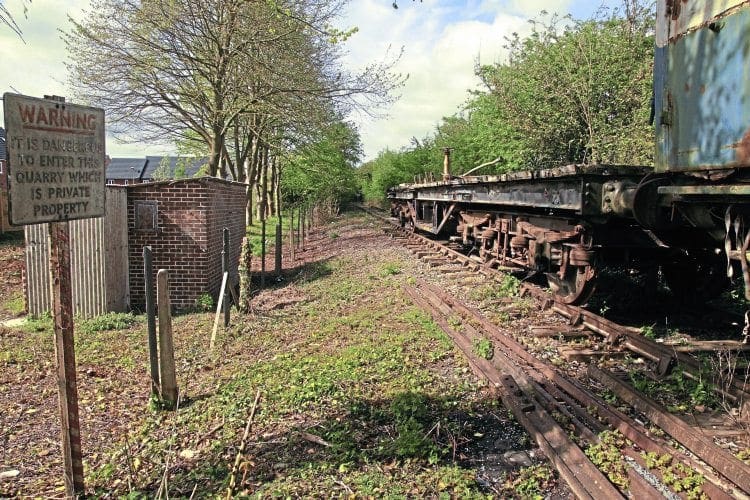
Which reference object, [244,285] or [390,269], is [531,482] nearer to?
[244,285]

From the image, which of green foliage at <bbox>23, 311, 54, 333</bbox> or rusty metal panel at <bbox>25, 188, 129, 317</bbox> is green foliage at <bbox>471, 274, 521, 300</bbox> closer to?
rusty metal panel at <bbox>25, 188, 129, 317</bbox>

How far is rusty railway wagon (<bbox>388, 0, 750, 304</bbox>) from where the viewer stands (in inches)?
135

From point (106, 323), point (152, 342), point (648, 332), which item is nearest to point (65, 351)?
point (152, 342)

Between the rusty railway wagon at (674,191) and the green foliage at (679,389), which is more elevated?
the rusty railway wagon at (674,191)

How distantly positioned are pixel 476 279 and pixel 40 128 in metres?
6.80

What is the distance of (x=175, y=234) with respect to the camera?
29.4 feet

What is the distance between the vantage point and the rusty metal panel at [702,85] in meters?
3.34

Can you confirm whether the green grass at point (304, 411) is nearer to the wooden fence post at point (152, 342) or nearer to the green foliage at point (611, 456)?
the wooden fence post at point (152, 342)

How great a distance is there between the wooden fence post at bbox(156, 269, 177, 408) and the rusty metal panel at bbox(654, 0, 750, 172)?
4270 millimetres

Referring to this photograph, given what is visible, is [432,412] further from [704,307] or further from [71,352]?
[704,307]

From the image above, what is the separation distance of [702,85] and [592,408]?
238 cm

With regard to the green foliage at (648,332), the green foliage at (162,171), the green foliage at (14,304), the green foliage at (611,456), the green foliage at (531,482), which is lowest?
the green foliage at (14,304)

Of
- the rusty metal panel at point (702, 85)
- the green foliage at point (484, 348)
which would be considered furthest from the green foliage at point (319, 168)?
the rusty metal panel at point (702, 85)

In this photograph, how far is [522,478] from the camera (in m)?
2.97
